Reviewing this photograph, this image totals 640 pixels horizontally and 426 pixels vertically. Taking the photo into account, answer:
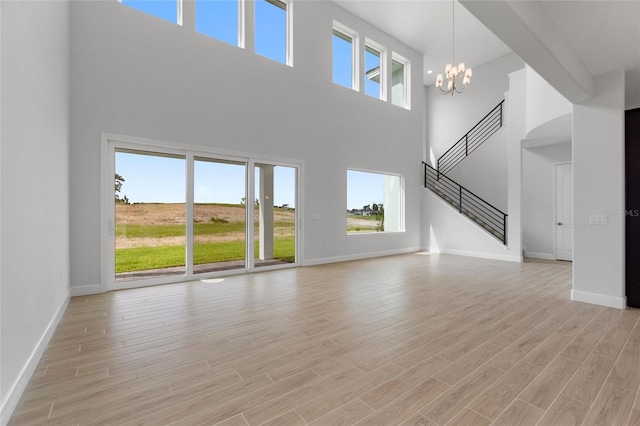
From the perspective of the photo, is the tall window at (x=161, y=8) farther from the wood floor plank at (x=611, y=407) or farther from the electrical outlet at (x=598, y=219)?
the electrical outlet at (x=598, y=219)

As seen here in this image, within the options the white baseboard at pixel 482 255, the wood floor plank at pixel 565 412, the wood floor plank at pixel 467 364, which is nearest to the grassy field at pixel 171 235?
the wood floor plank at pixel 467 364

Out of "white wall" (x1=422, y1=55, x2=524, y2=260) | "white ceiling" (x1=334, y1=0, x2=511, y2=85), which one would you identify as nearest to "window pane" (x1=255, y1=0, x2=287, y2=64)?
"white ceiling" (x1=334, y1=0, x2=511, y2=85)

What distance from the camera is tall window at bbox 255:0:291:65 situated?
6.08m

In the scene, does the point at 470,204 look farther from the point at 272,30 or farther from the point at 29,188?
the point at 29,188

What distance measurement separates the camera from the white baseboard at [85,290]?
411 cm

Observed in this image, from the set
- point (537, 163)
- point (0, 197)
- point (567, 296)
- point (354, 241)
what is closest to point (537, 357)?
point (567, 296)

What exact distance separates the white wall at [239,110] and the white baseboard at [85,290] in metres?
0.09

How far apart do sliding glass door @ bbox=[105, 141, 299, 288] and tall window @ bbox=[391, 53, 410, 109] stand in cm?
503

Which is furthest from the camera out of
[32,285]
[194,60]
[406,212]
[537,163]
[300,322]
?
[406,212]

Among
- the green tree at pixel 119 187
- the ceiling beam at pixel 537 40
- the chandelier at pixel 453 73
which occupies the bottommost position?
the green tree at pixel 119 187

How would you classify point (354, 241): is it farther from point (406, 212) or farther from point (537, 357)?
point (537, 357)

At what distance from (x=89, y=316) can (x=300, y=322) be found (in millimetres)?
2487

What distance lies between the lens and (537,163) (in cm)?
779

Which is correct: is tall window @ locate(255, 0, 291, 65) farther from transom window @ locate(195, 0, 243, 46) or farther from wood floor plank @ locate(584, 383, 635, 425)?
wood floor plank @ locate(584, 383, 635, 425)
